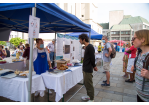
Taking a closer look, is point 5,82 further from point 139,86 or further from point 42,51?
point 139,86

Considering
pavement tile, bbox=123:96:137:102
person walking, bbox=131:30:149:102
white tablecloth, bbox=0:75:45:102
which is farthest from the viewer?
pavement tile, bbox=123:96:137:102

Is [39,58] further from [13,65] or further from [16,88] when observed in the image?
[13,65]

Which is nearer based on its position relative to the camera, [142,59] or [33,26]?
[142,59]

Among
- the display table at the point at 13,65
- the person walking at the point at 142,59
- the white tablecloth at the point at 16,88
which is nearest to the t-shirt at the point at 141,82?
the person walking at the point at 142,59

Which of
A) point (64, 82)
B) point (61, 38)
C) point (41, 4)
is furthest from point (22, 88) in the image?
point (61, 38)

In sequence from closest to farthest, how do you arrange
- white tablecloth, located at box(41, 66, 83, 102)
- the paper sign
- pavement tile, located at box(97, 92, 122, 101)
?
the paper sign
white tablecloth, located at box(41, 66, 83, 102)
pavement tile, located at box(97, 92, 122, 101)

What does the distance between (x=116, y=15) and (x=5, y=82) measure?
279 ft

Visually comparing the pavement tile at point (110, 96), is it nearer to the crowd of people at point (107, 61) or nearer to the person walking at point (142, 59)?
the crowd of people at point (107, 61)

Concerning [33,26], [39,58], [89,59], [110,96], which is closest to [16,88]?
[39,58]

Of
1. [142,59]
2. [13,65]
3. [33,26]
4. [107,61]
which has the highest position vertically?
[33,26]

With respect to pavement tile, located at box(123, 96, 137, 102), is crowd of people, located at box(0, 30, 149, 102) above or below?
above

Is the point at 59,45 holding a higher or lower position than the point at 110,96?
higher

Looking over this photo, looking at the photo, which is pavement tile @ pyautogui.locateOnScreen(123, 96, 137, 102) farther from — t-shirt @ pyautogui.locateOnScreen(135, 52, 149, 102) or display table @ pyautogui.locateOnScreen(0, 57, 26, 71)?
display table @ pyautogui.locateOnScreen(0, 57, 26, 71)

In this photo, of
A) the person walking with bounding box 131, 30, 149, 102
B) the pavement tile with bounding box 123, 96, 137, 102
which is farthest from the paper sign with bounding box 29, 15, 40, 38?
the pavement tile with bounding box 123, 96, 137, 102
